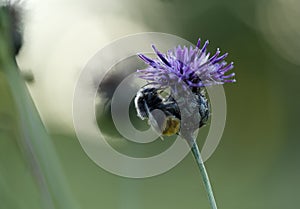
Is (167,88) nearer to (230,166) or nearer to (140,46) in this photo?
(140,46)

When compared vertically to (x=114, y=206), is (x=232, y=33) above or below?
above

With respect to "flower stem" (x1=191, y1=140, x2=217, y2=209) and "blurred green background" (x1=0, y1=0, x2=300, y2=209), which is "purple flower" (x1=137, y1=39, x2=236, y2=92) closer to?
"flower stem" (x1=191, y1=140, x2=217, y2=209)

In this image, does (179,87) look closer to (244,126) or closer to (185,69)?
(185,69)

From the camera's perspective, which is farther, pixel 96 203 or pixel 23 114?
pixel 96 203

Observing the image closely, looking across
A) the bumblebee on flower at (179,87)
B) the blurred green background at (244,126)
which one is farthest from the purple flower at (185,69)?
the blurred green background at (244,126)

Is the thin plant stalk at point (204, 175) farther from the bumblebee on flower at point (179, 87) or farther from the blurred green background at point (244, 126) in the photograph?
the blurred green background at point (244, 126)

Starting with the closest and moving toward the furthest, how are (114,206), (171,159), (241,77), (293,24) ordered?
(171,159)
(114,206)
(241,77)
(293,24)

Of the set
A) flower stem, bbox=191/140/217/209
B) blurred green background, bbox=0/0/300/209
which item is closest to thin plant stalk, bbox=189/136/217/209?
flower stem, bbox=191/140/217/209

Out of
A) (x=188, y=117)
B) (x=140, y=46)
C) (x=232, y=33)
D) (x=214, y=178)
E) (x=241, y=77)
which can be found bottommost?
(x=188, y=117)

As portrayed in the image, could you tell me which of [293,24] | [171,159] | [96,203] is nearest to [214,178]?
[96,203]
